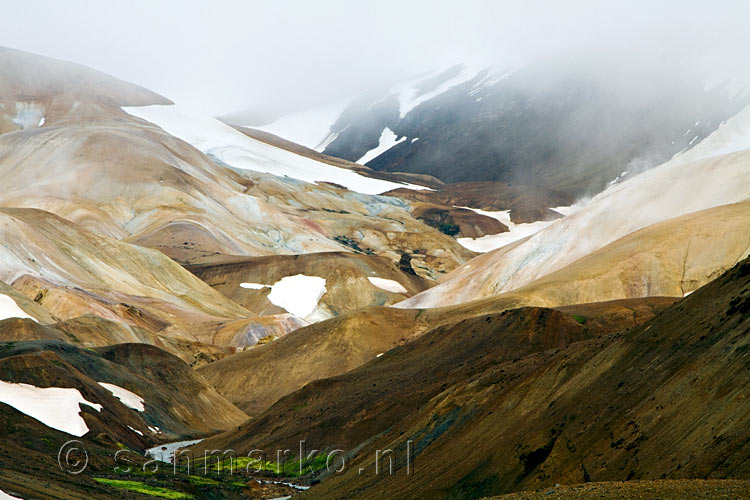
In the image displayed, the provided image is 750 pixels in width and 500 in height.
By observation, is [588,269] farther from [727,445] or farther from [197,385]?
[727,445]

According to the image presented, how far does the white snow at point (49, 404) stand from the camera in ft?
151

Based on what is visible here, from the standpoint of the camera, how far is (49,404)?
4781 cm

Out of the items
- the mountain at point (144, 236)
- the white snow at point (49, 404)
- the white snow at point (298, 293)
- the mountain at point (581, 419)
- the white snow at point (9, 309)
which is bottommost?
the white snow at point (298, 293)

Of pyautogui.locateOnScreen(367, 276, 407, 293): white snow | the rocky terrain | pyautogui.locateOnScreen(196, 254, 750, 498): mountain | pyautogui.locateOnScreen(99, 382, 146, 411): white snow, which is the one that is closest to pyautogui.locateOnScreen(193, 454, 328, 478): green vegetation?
the rocky terrain

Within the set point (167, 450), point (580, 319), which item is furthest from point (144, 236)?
point (580, 319)

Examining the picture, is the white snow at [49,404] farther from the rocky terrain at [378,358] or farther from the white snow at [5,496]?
the white snow at [5,496]

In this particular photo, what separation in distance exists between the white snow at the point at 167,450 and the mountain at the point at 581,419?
8.18 m

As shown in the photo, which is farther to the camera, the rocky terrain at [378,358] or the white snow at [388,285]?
the white snow at [388,285]

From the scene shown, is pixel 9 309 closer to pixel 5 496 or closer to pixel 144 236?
pixel 5 496

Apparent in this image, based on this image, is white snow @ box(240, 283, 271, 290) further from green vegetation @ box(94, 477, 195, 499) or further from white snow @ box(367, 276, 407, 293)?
green vegetation @ box(94, 477, 195, 499)

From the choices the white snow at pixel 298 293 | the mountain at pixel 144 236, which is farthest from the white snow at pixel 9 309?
the white snow at pixel 298 293

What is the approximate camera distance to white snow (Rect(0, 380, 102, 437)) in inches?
1807

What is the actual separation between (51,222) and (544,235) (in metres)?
56.6

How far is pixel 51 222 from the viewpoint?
366 feet
